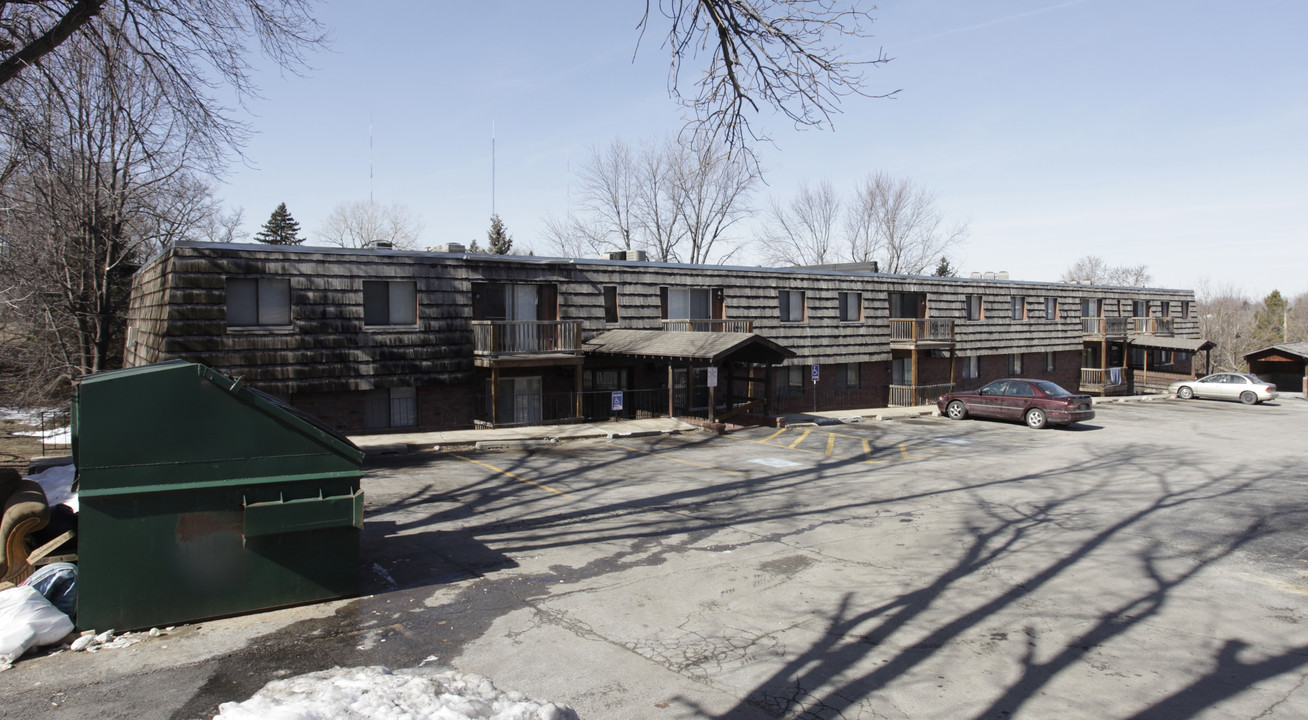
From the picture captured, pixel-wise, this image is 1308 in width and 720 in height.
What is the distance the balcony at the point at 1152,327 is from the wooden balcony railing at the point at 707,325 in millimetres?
27939

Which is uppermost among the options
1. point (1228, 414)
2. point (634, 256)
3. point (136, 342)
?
point (634, 256)

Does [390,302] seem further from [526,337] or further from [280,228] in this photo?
[280,228]

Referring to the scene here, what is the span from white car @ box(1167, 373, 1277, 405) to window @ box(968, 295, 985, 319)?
10439 millimetres

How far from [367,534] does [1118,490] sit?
12.7 m

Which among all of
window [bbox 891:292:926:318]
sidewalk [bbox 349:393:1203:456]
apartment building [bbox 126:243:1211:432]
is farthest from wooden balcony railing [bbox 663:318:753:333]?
window [bbox 891:292:926:318]

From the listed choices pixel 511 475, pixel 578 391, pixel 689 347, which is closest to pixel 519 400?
pixel 578 391

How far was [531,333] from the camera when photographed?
2233cm

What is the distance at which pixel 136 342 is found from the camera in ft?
73.4

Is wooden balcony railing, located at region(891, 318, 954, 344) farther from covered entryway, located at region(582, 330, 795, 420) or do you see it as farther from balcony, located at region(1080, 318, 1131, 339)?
balcony, located at region(1080, 318, 1131, 339)

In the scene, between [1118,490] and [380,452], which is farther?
[380,452]

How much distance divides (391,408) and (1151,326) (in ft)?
137

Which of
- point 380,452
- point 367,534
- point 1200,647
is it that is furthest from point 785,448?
point 1200,647

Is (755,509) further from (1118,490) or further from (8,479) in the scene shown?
(8,479)

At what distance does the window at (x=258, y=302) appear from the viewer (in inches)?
730
